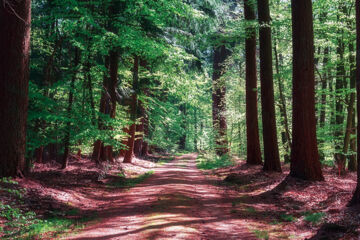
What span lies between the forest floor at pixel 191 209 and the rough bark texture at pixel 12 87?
71cm

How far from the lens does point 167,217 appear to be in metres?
7.32

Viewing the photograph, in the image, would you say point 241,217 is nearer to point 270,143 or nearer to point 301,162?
point 301,162

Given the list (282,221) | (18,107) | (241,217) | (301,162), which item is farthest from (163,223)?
(301,162)

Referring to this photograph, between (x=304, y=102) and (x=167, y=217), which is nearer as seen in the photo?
(x=167, y=217)

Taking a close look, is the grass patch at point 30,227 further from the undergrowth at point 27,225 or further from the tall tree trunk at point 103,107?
the tall tree trunk at point 103,107

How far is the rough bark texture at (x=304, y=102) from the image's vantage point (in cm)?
1088

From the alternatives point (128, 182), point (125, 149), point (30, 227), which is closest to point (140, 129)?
point (128, 182)

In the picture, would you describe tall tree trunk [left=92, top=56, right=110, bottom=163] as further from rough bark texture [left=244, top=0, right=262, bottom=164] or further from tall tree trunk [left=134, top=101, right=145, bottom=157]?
rough bark texture [left=244, top=0, right=262, bottom=164]

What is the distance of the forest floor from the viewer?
6242mm

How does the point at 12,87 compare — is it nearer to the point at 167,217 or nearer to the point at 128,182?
the point at 167,217

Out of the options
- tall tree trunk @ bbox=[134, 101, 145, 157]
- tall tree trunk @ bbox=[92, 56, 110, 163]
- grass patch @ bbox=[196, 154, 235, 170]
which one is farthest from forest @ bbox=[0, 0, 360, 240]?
grass patch @ bbox=[196, 154, 235, 170]

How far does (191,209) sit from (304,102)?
5.83 metres

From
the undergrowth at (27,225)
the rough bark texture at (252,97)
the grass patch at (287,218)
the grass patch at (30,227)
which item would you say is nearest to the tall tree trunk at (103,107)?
the rough bark texture at (252,97)

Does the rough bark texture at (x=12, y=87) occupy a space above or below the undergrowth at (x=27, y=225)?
above
